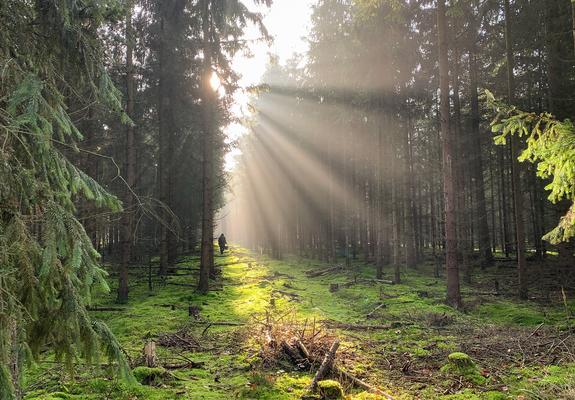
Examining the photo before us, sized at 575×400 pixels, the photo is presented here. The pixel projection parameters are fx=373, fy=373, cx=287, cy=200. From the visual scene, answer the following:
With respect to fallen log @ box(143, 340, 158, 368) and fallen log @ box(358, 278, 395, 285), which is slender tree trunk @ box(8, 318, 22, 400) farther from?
fallen log @ box(358, 278, 395, 285)

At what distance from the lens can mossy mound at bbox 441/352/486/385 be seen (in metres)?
6.50

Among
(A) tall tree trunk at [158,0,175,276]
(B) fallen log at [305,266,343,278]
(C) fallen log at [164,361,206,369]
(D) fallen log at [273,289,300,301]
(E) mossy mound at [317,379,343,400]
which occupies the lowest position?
(B) fallen log at [305,266,343,278]

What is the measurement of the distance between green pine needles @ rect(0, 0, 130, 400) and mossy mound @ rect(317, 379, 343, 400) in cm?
312

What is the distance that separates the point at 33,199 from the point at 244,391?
4.23 m

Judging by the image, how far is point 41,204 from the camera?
12.2ft

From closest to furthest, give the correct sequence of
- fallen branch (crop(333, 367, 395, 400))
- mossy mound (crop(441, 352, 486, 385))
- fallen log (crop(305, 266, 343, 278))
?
fallen branch (crop(333, 367, 395, 400))
mossy mound (crop(441, 352, 486, 385))
fallen log (crop(305, 266, 343, 278))

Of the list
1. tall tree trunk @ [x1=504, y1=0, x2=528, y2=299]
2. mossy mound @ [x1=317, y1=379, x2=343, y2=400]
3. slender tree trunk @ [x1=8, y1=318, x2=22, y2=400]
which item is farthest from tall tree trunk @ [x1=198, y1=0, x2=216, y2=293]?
slender tree trunk @ [x1=8, y1=318, x2=22, y2=400]

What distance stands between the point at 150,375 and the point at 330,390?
3.13 m

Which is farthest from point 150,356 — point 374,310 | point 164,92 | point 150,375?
point 164,92

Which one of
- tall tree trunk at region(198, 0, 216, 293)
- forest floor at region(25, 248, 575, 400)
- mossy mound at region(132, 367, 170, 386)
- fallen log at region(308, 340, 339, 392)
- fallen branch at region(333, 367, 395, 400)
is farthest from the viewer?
tall tree trunk at region(198, 0, 216, 293)

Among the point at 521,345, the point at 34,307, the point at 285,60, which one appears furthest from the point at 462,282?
the point at 285,60

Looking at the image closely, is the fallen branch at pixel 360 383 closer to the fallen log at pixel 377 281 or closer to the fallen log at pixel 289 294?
the fallen log at pixel 289 294

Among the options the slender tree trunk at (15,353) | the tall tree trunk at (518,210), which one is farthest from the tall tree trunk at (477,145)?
the slender tree trunk at (15,353)

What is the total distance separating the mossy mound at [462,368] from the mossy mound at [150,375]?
507 centimetres
